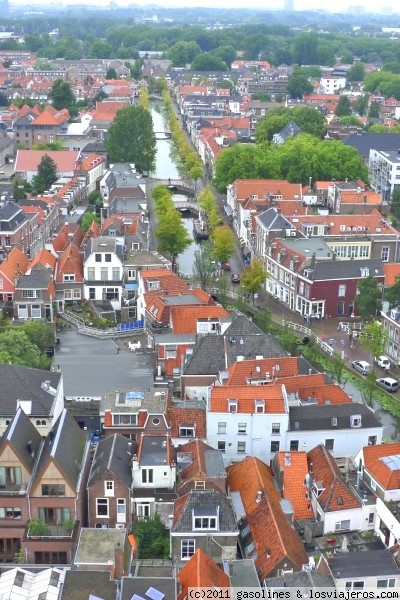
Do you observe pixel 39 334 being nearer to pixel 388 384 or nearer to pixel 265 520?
pixel 388 384

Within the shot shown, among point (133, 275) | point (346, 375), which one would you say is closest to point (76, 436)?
point (346, 375)

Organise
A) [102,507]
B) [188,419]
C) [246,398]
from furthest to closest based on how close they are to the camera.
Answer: [188,419] < [246,398] < [102,507]

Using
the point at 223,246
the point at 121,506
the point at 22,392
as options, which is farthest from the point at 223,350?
the point at 223,246

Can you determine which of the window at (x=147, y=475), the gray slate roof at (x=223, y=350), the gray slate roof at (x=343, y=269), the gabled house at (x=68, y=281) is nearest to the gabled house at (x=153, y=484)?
the window at (x=147, y=475)

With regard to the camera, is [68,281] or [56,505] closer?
[56,505]

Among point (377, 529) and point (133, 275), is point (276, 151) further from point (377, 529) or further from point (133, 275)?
point (377, 529)

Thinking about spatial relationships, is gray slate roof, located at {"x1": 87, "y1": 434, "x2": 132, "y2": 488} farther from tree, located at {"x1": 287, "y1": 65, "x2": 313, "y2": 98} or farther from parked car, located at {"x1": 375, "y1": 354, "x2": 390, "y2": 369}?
tree, located at {"x1": 287, "y1": 65, "x2": 313, "y2": 98}

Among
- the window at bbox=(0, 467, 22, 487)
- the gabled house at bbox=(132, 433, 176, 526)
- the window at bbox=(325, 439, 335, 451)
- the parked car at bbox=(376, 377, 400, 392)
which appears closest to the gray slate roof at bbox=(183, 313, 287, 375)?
the window at bbox=(325, 439, 335, 451)
